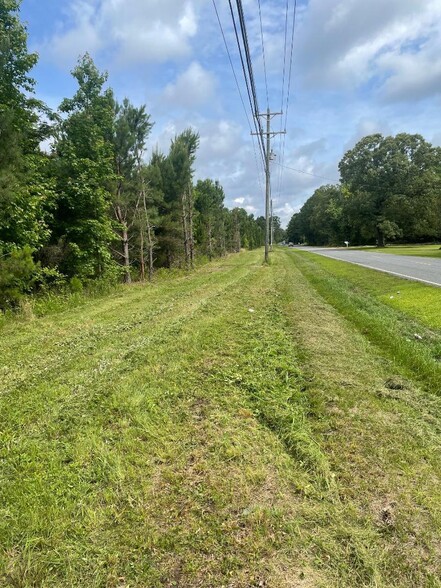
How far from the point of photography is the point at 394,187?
4394 cm

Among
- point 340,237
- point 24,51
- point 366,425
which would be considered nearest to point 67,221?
point 24,51

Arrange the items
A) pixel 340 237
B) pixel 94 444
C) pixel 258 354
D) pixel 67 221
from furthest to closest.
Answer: pixel 340 237 < pixel 67 221 < pixel 258 354 < pixel 94 444

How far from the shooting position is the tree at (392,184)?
42188 mm

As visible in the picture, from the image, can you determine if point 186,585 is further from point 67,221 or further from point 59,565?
point 67,221

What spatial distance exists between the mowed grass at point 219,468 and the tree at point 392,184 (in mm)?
44568

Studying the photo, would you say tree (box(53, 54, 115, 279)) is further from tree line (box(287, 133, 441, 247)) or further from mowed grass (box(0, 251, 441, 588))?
tree line (box(287, 133, 441, 247))

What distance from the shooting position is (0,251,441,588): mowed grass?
171cm

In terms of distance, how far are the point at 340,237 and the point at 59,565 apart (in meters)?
71.3

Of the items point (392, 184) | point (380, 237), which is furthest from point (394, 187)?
point (380, 237)

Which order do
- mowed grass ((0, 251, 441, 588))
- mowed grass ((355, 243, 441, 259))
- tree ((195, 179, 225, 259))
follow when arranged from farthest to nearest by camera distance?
tree ((195, 179, 225, 259)) < mowed grass ((355, 243, 441, 259)) < mowed grass ((0, 251, 441, 588))

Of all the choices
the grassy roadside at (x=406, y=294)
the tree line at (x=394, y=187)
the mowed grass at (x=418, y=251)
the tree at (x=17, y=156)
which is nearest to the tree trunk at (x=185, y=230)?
the tree at (x=17, y=156)

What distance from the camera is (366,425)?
115 inches

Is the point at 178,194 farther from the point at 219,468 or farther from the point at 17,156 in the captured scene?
the point at 219,468

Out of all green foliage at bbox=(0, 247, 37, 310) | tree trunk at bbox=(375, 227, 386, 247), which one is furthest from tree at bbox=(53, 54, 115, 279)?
tree trunk at bbox=(375, 227, 386, 247)
